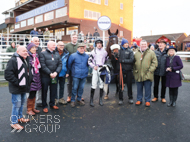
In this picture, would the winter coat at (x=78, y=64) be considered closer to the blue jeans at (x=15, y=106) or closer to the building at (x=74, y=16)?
the blue jeans at (x=15, y=106)

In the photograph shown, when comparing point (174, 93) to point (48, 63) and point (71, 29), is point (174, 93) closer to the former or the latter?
point (48, 63)

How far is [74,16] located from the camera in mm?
23172

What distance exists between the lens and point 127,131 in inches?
130

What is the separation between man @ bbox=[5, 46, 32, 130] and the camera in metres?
3.27

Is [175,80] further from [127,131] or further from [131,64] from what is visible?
[127,131]

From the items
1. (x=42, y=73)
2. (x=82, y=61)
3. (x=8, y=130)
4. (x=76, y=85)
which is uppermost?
(x=82, y=61)

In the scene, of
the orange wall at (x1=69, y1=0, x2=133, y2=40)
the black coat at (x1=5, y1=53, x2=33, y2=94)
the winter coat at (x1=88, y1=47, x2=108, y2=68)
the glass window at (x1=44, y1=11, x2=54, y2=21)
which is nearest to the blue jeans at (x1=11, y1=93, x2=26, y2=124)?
the black coat at (x1=5, y1=53, x2=33, y2=94)

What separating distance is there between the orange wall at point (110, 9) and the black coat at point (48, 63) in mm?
19807

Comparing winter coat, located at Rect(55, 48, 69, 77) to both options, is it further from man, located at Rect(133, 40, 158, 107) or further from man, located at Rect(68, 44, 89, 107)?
man, located at Rect(133, 40, 158, 107)

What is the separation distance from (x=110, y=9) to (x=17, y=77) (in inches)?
1055

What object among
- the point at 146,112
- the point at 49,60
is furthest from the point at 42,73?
the point at 146,112

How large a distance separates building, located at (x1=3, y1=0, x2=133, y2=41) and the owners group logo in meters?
20.6

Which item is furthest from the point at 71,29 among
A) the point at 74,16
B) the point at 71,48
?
the point at 71,48

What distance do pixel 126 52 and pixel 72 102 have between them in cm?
229
